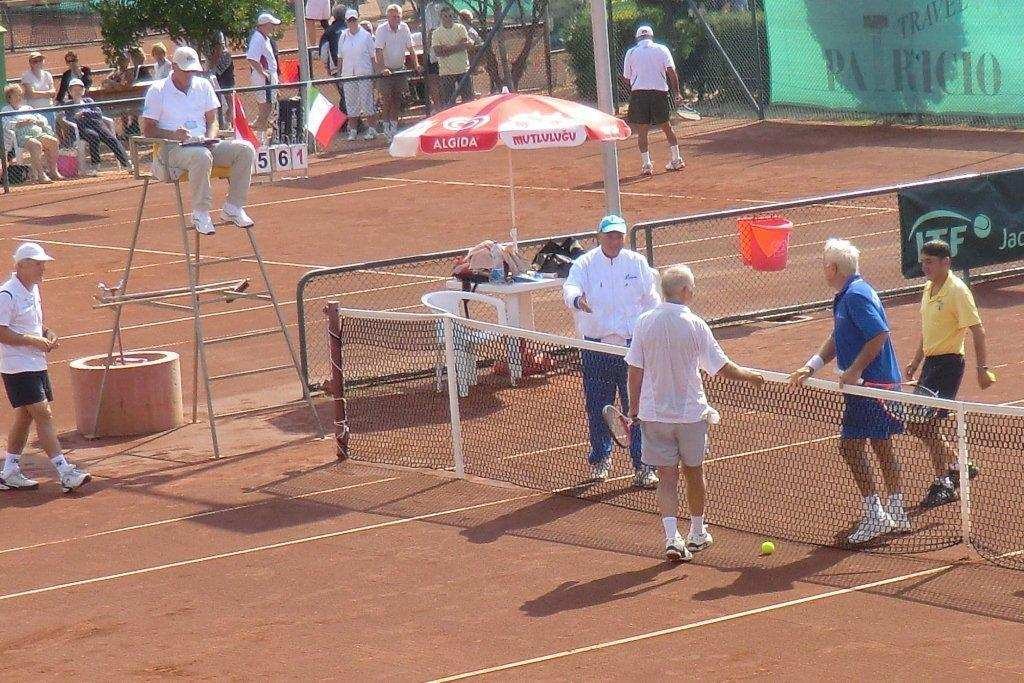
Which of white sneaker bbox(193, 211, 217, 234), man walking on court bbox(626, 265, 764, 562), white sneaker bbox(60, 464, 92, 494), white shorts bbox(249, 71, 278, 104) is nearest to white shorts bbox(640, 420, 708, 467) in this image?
man walking on court bbox(626, 265, 764, 562)

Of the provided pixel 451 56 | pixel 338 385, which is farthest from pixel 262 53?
pixel 338 385

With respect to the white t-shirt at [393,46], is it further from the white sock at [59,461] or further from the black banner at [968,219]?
the white sock at [59,461]

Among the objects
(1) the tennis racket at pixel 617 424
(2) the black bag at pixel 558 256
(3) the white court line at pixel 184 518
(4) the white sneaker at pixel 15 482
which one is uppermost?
(2) the black bag at pixel 558 256

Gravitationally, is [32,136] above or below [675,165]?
above

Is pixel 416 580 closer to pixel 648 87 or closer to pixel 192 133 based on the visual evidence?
pixel 192 133

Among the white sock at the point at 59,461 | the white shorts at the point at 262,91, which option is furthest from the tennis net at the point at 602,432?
the white shorts at the point at 262,91

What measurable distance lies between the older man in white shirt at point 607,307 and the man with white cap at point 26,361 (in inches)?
157

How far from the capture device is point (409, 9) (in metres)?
48.4

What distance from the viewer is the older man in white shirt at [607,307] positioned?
11398 mm

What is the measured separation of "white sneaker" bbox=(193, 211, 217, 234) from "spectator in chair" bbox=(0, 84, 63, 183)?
15851 millimetres

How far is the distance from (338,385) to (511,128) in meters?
2.69

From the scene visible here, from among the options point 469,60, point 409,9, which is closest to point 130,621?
point 469,60

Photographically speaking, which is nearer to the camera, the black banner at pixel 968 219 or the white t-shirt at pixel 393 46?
the black banner at pixel 968 219

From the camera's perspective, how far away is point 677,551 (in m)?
9.60
